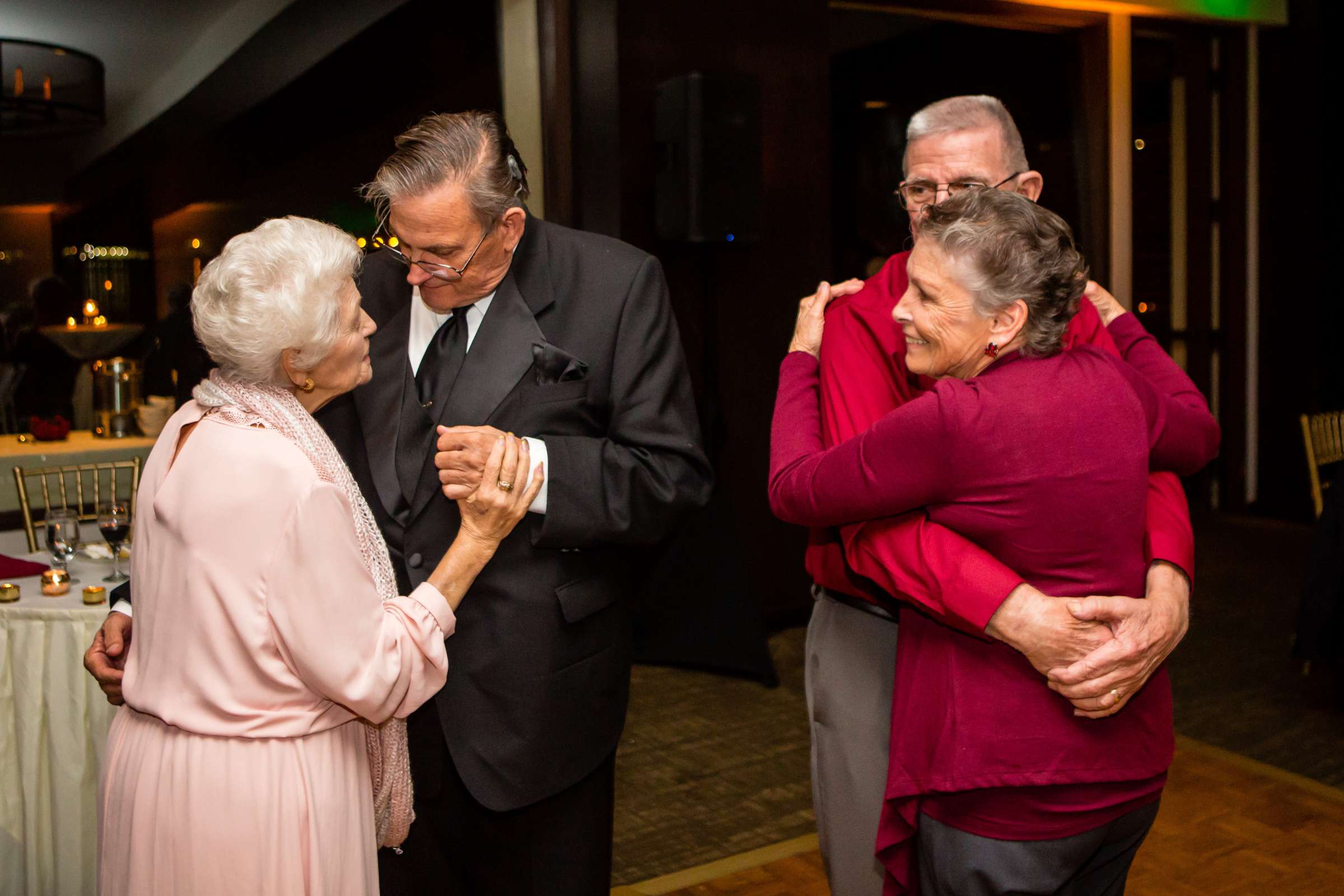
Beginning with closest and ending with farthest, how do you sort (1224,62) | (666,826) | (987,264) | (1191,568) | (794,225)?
(987,264) < (1191,568) < (666,826) < (794,225) < (1224,62)

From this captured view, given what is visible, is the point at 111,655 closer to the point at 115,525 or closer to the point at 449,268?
the point at 449,268

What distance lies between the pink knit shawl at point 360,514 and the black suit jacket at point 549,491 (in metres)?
0.09

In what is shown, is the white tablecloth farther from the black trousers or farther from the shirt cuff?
the shirt cuff

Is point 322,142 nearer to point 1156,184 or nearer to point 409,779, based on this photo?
point 409,779

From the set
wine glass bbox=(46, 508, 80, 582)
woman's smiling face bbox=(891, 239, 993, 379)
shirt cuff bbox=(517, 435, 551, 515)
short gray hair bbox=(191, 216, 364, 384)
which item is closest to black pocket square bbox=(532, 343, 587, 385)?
shirt cuff bbox=(517, 435, 551, 515)

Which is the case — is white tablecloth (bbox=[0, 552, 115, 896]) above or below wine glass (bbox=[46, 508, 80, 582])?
below

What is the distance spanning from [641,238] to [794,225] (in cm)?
77

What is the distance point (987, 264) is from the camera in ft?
4.57

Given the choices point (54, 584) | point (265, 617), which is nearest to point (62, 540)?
point (54, 584)

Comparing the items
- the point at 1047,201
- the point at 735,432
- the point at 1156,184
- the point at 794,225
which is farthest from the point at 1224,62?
the point at 735,432

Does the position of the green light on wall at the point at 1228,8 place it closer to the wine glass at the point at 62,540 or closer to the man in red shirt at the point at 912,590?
the man in red shirt at the point at 912,590

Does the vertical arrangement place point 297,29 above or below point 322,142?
above

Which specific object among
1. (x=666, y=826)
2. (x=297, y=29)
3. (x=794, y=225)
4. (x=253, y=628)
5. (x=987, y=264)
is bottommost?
(x=666, y=826)

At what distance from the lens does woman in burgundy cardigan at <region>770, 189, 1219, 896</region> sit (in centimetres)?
137
